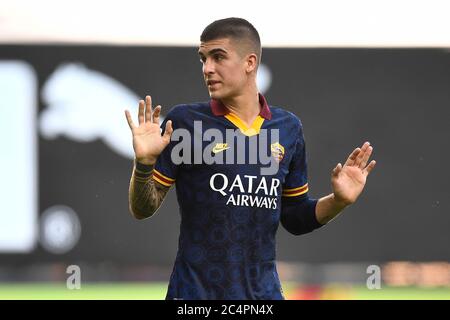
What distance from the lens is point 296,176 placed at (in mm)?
5379

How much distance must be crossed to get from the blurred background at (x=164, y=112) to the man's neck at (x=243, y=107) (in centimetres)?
530

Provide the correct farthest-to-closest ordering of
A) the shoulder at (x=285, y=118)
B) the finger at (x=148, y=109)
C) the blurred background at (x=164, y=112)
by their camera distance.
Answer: the blurred background at (x=164, y=112) < the shoulder at (x=285, y=118) < the finger at (x=148, y=109)

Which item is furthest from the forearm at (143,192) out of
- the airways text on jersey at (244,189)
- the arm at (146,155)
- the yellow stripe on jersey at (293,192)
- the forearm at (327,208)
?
the forearm at (327,208)

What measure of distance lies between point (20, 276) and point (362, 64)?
15.0 ft

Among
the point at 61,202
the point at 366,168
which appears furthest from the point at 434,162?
the point at 366,168

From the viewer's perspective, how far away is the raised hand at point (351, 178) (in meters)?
5.34

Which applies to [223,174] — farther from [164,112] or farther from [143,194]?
[164,112]

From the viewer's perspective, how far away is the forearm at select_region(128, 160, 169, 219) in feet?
15.9

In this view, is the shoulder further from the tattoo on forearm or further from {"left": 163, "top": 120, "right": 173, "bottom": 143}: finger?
the tattoo on forearm

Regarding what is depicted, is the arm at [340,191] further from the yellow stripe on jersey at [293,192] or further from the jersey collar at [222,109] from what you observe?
the jersey collar at [222,109]

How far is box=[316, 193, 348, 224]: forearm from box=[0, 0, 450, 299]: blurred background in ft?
16.9

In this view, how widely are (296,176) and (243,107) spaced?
1.69ft

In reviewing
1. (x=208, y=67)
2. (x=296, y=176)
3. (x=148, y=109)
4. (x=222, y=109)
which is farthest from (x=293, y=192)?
(x=148, y=109)

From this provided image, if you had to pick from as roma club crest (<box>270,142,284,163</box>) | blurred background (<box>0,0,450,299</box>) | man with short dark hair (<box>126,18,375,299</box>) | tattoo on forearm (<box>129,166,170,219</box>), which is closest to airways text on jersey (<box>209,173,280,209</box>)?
man with short dark hair (<box>126,18,375,299</box>)
